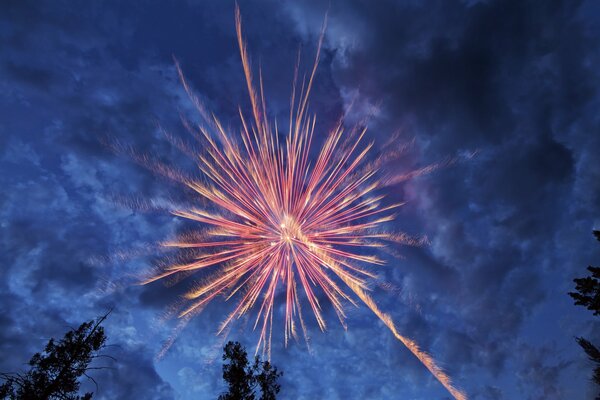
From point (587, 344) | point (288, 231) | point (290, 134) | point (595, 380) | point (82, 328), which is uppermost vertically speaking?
point (290, 134)

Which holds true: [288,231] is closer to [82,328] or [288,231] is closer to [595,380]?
[82,328]

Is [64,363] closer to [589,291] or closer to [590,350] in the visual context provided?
[589,291]

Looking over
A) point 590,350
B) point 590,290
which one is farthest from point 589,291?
point 590,350

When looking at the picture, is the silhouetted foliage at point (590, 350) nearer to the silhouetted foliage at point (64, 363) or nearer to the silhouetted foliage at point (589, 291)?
the silhouetted foliage at point (589, 291)

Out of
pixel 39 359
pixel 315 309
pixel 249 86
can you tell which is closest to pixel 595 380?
pixel 315 309

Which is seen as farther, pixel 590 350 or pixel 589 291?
pixel 590 350

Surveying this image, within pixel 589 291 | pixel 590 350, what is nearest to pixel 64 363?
pixel 589 291

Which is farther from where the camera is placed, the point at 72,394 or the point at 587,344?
the point at 587,344

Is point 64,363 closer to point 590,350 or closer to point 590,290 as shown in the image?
point 590,290

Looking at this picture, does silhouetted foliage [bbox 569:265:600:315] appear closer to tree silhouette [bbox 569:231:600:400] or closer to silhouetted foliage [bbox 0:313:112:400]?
tree silhouette [bbox 569:231:600:400]

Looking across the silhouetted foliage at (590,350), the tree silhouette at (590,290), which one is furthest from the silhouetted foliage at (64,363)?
the silhouetted foliage at (590,350)

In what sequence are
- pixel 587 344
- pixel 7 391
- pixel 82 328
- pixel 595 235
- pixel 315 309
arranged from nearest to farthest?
pixel 7 391, pixel 595 235, pixel 82 328, pixel 315 309, pixel 587 344
